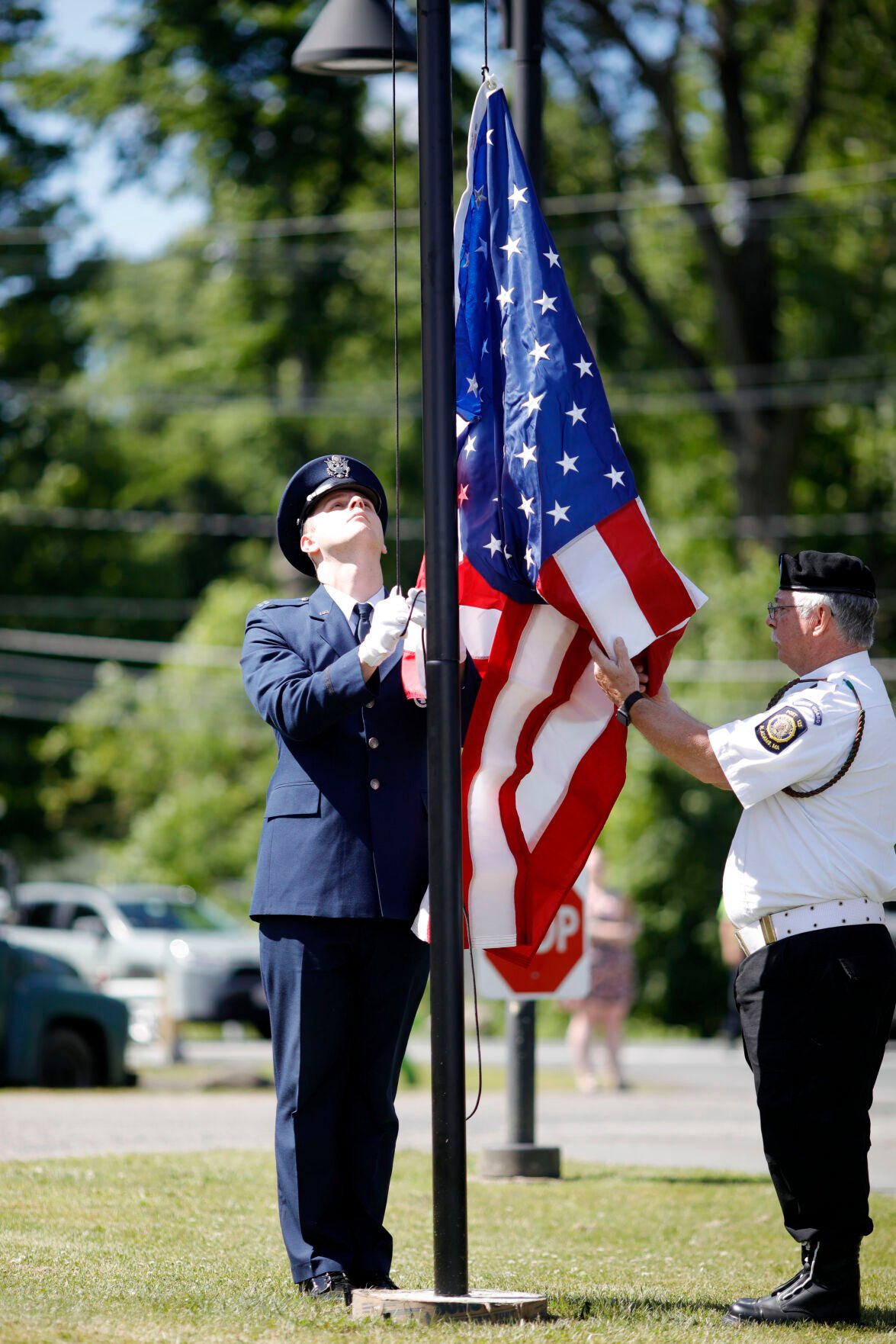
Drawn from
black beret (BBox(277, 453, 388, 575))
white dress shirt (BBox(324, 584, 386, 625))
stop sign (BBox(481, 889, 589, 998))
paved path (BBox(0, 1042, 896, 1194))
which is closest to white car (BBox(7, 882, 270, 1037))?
paved path (BBox(0, 1042, 896, 1194))

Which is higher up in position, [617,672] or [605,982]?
[617,672]

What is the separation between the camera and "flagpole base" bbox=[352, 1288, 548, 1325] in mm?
4605

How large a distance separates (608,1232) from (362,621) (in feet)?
10.1

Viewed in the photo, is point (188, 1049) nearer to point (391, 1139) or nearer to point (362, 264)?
point (362, 264)

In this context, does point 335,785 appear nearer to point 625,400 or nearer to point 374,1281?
point 374,1281

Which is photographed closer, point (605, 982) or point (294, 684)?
point (294, 684)

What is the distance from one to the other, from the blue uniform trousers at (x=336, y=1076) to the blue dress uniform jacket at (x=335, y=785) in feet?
0.34

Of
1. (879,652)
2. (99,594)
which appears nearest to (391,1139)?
(879,652)

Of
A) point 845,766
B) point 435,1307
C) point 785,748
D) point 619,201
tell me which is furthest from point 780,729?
point 619,201

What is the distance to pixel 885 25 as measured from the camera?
2728cm

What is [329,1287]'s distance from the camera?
500cm

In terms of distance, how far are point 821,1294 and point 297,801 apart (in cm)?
203

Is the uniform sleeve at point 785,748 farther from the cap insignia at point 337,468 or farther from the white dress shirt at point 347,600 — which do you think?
the cap insignia at point 337,468

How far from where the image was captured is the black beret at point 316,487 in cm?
554
